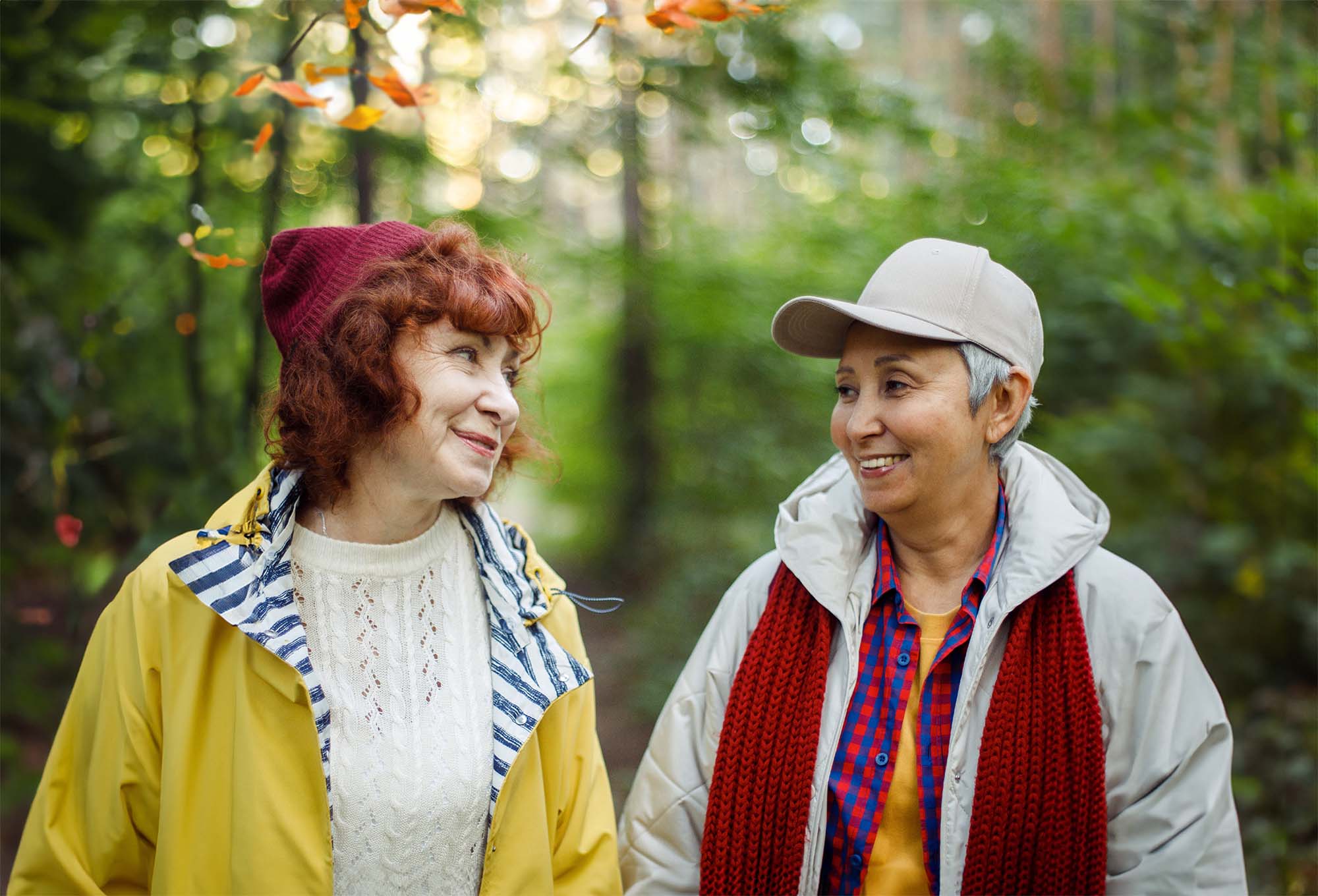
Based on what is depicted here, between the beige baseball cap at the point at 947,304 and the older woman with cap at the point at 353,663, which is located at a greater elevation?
the beige baseball cap at the point at 947,304

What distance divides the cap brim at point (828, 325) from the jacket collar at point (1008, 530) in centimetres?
29

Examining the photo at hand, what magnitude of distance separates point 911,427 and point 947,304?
0.83ft

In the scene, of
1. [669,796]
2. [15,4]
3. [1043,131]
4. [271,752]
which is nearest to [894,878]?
[669,796]

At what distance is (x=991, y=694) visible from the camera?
5.91 ft

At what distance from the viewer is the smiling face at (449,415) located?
1.72 m

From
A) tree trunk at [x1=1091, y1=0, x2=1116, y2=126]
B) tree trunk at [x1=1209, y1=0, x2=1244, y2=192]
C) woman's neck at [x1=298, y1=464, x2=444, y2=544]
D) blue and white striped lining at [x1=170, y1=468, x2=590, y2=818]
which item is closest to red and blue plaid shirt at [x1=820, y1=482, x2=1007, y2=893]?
blue and white striped lining at [x1=170, y1=468, x2=590, y2=818]

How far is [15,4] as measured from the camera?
286cm

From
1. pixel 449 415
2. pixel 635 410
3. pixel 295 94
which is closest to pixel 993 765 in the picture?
pixel 449 415

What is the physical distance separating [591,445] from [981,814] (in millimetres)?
5270

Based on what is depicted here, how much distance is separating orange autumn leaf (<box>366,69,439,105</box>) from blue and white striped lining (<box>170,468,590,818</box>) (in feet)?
3.05

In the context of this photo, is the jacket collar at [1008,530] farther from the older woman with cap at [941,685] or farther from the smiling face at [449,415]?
the smiling face at [449,415]

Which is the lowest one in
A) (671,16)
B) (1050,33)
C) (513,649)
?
(513,649)

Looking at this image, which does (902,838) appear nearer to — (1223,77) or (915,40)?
(1223,77)

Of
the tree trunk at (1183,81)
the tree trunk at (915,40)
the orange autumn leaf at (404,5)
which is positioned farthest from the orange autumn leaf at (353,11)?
the tree trunk at (915,40)
